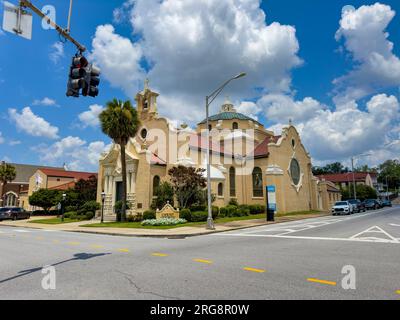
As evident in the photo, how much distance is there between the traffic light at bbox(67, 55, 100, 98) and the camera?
7740mm

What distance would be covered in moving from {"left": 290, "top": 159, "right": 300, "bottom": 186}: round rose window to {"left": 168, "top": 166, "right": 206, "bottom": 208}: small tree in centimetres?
1725

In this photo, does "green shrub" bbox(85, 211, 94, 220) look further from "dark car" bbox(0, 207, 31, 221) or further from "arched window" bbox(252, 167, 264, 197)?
"arched window" bbox(252, 167, 264, 197)

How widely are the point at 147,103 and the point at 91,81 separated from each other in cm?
3157

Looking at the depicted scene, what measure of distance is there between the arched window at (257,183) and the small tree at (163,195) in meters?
13.4

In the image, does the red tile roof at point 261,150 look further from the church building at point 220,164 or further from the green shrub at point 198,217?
the green shrub at point 198,217

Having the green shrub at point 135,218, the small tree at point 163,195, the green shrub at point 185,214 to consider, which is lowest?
the green shrub at point 135,218

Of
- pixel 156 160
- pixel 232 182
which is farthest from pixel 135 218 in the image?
pixel 232 182

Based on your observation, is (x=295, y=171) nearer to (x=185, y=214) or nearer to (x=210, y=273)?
(x=185, y=214)

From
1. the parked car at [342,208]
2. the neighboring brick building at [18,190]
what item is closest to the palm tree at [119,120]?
the parked car at [342,208]

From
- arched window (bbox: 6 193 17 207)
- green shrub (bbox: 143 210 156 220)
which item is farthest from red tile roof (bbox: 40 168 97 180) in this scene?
green shrub (bbox: 143 210 156 220)

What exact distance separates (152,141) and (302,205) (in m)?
22.6

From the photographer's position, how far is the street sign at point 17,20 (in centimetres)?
629

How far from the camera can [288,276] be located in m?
6.81
